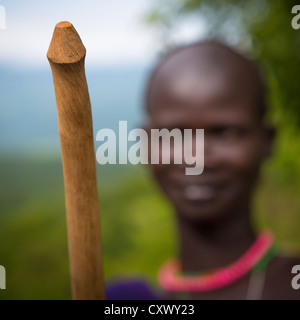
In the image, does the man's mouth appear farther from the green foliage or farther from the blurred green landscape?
the blurred green landscape

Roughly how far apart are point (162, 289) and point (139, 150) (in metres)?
0.34

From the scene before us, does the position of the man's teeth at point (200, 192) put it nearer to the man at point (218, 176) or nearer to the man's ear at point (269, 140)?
the man at point (218, 176)

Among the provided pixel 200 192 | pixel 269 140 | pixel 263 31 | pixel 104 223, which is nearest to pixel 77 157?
Answer: pixel 200 192

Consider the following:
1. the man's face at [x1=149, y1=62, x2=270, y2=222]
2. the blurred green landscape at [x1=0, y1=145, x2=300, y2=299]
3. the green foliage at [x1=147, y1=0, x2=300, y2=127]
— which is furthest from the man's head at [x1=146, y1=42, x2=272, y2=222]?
the blurred green landscape at [x1=0, y1=145, x2=300, y2=299]

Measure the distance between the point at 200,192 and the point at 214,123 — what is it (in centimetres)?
15

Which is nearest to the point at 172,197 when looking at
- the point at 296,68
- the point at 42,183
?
the point at 296,68

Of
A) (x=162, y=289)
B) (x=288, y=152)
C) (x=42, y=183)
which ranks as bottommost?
(x=162, y=289)

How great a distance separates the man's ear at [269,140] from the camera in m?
1.14

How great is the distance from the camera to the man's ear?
3.75 feet

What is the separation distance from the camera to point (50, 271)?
6.33ft

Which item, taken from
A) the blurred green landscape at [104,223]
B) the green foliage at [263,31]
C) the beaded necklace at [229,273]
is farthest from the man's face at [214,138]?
the blurred green landscape at [104,223]

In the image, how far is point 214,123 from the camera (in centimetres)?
104

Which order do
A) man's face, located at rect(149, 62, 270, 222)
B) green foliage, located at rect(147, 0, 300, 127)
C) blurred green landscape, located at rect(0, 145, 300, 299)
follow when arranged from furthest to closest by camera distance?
blurred green landscape, located at rect(0, 145, 300, 299)
green foliage, located at rect(147, 0, 300, 127)
man's face, located at rect(149, 62, 270, 222)
